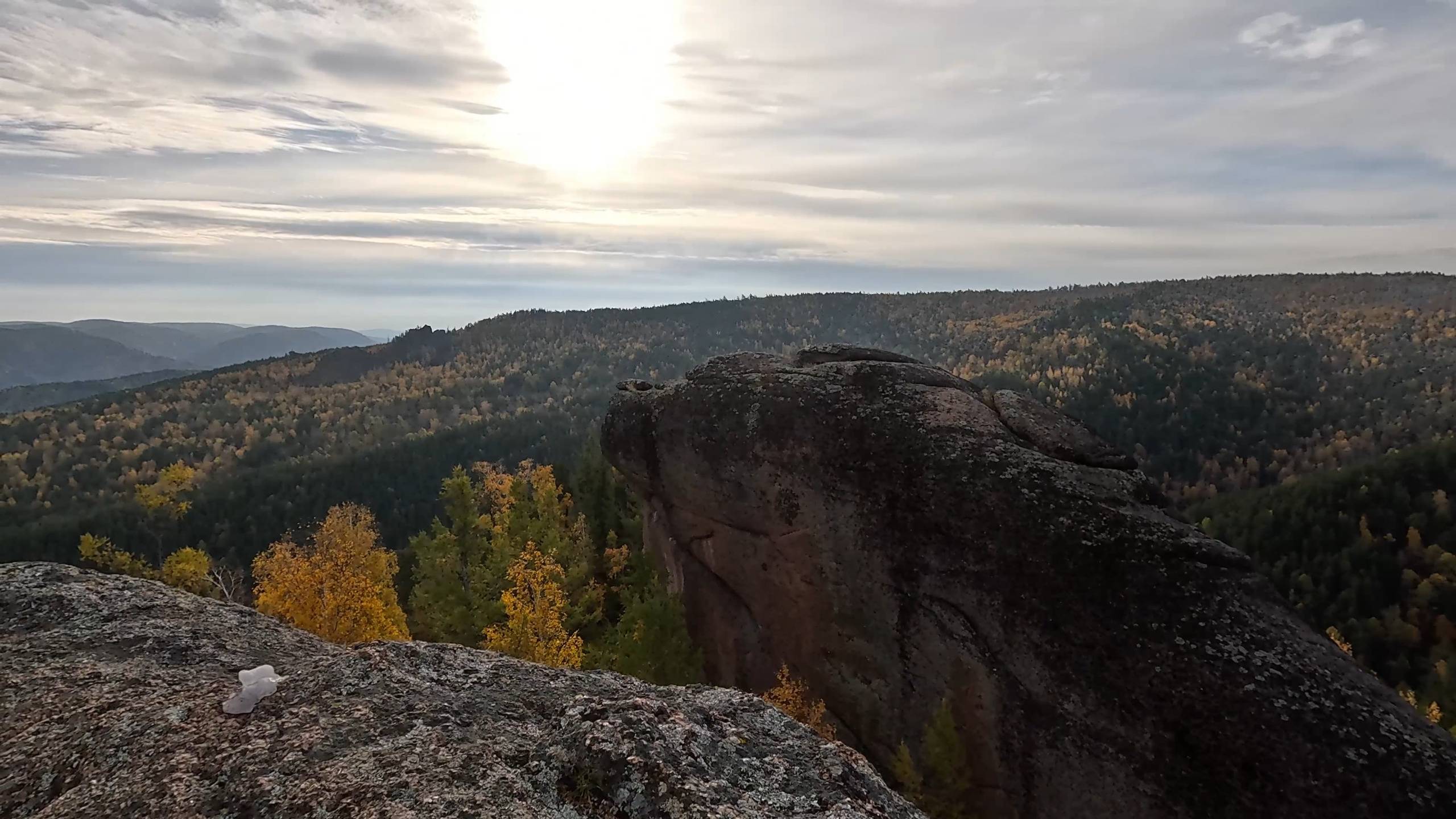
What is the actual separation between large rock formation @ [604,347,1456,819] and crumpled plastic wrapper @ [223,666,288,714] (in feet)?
66.6

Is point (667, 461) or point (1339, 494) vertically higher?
point (667, 461)

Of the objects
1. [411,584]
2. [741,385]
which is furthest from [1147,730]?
[411,584]

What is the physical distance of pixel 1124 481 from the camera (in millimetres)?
23703

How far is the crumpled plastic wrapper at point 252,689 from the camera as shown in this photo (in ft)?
27.6

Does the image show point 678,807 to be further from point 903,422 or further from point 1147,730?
point 903,422

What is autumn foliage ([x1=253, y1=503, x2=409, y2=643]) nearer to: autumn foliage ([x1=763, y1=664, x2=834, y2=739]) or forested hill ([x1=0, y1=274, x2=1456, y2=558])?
autumn foliage ([x1=763, y1=664, x2=834, y2=739])

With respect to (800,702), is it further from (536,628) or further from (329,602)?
(329,602)

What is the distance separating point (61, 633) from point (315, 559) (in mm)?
29414

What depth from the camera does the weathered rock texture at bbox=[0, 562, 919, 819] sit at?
22.7 ft

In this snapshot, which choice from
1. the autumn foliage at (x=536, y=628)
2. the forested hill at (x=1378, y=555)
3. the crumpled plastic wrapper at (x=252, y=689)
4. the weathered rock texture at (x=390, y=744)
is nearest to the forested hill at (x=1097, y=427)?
the forested hill at (x=1378, y=555)

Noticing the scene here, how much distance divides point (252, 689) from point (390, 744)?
2308mm

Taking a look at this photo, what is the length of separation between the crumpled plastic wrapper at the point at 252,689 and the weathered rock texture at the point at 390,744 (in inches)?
5.6

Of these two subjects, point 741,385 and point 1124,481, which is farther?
point 741,385

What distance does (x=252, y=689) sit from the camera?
8.62 metres
